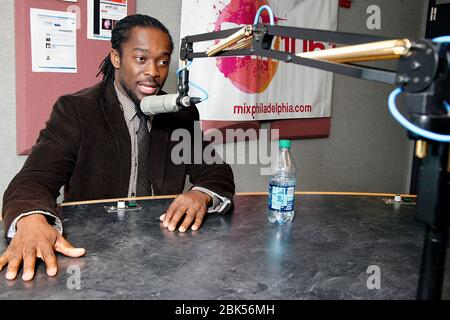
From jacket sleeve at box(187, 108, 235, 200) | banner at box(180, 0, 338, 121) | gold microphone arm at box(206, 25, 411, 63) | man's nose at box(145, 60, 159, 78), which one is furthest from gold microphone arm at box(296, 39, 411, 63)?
banner at box(180, 0, 338, 121)

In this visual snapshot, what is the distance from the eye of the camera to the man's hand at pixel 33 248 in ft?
3.15

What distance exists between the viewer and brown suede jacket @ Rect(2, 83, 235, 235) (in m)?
1.58

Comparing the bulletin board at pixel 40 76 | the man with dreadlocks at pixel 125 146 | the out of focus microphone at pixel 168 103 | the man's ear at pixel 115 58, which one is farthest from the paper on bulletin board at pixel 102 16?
the out of focus microphone at pixel 168 103

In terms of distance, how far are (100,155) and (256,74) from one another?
158cm

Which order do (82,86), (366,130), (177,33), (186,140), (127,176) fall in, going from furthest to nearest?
(366,130) → (177,33) → (82,86) → (186,140) → (127,176)

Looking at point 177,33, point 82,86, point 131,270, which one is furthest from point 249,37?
point 177,33

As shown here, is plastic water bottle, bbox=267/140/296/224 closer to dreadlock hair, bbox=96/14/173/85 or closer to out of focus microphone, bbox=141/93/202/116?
out of focus microphone, bbox=141/93/202/116

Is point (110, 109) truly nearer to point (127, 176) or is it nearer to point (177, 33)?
point (127, 176)

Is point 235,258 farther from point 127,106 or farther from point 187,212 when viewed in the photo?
point 127,106

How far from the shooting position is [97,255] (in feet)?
3.55

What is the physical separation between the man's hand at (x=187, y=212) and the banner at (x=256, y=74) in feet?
4.57

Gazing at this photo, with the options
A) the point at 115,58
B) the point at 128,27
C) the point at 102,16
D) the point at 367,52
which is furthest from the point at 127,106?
the point at 367,52

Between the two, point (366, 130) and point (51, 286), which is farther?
point (366, 130)
